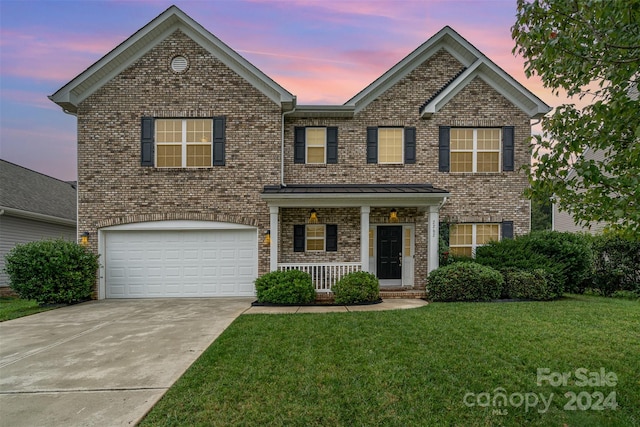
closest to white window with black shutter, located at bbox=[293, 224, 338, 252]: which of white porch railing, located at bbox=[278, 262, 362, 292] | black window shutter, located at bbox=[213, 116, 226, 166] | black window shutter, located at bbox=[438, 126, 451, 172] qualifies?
white porch railing, located at bbox=[278, 262, 362, 292]

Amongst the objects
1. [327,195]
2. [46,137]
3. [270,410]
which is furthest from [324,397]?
[46,137]

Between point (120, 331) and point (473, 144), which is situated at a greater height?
point (473, 144)

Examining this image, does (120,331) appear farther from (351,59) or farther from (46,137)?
(46,137)

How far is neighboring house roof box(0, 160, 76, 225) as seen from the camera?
14.0 meters

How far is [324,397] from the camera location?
376 cm

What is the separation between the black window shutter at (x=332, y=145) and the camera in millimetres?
11609

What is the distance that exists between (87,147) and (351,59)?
35.4ft

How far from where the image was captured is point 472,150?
1173cm

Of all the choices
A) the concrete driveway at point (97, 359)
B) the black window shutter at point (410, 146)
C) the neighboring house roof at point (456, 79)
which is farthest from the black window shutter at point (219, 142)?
the black window shutter at point (410, 146)

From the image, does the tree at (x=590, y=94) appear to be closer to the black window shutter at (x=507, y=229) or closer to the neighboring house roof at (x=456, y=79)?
the neighboring house roof at (x=456, y=79)

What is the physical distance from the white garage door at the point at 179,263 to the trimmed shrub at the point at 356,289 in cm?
306

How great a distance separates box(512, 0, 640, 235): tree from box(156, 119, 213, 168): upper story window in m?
9.31

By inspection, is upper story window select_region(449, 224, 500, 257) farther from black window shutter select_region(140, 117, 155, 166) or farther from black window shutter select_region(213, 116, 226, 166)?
black window shutter select_region(140, 117, 155, 166)

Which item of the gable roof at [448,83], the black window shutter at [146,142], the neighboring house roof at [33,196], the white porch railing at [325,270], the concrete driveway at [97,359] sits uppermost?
the gable roof at [448,83]
